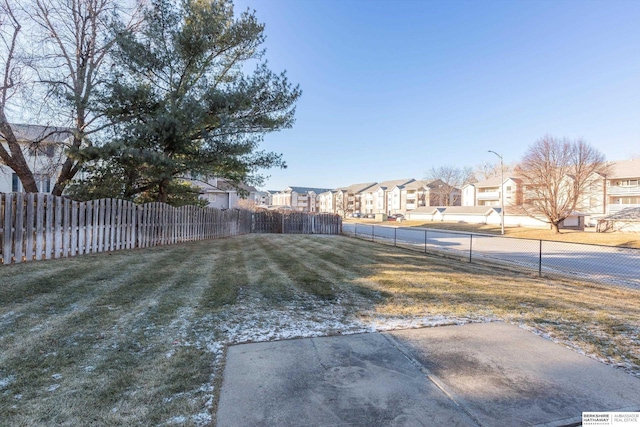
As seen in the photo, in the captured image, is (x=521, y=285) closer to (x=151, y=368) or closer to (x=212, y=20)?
(x=151, y=368)

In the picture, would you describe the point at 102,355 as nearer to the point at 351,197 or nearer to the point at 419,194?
the point at 419,194

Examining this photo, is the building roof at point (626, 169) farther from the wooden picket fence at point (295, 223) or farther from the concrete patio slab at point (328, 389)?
the concrete patio slab at point (328, 389)

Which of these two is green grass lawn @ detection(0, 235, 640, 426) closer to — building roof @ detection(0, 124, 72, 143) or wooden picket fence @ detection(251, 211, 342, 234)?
building roof @ detection(0, 124, 72, 143)

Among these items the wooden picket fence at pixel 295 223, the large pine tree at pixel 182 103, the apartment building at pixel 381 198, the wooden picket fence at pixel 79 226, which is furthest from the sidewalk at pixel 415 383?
the apartment building at pixel 381 198

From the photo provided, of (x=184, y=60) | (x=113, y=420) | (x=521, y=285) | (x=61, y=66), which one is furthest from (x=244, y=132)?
(x=113, y=420)

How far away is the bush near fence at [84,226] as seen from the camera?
22.4ft

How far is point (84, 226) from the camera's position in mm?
8438

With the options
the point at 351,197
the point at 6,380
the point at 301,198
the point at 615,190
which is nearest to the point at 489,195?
the point at 615,190

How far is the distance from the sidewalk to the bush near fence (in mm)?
7014

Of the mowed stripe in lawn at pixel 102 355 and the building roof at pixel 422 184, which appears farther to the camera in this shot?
the building roof at pixel 422 184

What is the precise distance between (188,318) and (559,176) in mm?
37488

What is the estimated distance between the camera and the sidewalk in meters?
2.17

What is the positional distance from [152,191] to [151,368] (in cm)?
1207

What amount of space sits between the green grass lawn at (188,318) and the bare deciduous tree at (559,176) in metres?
28.4
